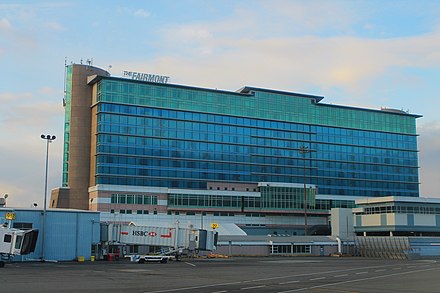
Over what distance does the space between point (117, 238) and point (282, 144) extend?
9431cm

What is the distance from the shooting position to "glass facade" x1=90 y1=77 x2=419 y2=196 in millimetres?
147000

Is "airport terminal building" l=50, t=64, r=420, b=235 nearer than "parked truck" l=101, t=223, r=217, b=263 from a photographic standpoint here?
No

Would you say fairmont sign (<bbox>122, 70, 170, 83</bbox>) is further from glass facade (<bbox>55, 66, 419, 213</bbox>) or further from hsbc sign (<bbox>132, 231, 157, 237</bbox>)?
hsbc sign (<bbox>132, 231, 157, 237</bbox>)

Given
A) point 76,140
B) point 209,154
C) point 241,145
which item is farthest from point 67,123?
point 241,145

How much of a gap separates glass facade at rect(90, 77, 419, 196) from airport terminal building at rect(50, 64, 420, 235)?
0.27 meters

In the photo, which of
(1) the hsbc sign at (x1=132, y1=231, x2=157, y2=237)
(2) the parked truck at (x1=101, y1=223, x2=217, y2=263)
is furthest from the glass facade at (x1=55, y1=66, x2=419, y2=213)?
(1) the hsbc sign at (x1=132, y1=231, x2=157, y2=237)

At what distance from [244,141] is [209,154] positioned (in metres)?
11.4

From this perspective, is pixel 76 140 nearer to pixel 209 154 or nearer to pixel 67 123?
pixel 67 123

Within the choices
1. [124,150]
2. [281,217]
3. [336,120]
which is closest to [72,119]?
[124,150]

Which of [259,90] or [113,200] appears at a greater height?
[259,90]

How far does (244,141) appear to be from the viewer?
160 metres

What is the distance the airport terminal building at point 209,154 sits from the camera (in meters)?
146

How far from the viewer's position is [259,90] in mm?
163875

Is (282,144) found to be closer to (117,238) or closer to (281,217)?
(281,217)
